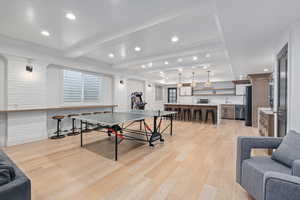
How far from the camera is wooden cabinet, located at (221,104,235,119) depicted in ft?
26.6

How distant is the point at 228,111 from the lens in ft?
27.1

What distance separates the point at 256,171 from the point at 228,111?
7.76m

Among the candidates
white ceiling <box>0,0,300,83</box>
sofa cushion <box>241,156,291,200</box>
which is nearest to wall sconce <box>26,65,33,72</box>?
white ceiling <box>0,0,300,83</box>

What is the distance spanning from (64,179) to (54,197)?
1.29ft

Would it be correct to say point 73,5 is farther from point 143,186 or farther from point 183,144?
point 183,144

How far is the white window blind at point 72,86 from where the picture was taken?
4.87 meters

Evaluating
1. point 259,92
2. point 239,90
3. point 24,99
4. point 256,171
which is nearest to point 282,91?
point 256,171

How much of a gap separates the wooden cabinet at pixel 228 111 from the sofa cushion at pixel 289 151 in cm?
722

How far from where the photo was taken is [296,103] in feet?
6.75

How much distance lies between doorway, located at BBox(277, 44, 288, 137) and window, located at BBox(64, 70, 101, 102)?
5969 millimetres

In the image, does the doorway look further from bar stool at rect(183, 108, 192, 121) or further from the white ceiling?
bar stool at rect(183, 108, 192, 121)

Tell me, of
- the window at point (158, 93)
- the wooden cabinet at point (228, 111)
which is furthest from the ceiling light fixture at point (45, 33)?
the wooden cabinet at point (228, 111)

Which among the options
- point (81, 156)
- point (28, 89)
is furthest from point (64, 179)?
point (28, 89)

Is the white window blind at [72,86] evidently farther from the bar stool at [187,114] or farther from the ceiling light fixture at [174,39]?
the bar stool at [187,114]
